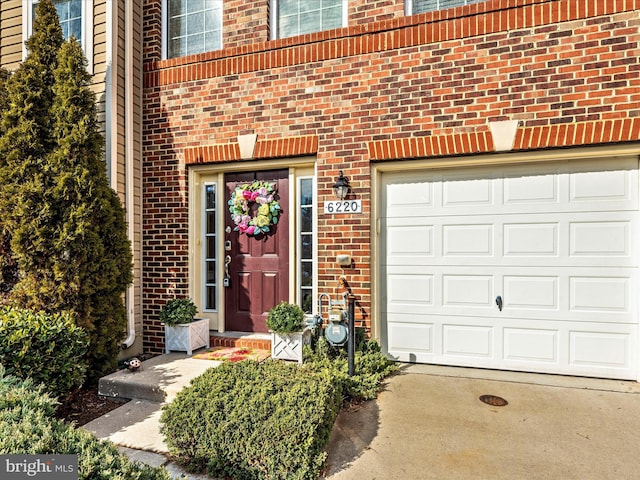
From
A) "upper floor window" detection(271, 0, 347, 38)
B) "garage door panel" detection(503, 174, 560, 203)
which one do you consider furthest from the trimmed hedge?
"upper floor window" detection(271, 0, 347, 38)

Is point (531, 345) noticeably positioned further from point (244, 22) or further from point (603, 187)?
point (244, 22)

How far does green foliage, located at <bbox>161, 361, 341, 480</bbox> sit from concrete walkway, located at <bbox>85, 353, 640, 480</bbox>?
0.17 m

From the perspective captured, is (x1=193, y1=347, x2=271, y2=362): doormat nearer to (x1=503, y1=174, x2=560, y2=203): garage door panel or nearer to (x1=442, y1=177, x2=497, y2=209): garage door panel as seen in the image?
(x1=442, y1=177, x2=497, y2=209): garage door panel

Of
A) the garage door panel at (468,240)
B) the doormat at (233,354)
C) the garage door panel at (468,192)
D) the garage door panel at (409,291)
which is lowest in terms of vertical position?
the doormat at (233,354)

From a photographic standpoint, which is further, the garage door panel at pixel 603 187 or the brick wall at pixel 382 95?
the garage door panel at pixel 603 187

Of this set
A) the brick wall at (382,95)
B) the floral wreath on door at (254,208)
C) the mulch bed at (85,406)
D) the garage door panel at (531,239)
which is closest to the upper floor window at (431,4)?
the brick wall at (382,95)

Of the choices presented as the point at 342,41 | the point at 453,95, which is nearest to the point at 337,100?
the point at 342,41

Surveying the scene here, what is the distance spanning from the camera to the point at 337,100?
4.16 meters

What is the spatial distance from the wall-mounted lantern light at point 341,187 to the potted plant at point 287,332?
1.29 metres

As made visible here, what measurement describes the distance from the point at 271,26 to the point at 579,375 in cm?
501

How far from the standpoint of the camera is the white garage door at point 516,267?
11.9 ft

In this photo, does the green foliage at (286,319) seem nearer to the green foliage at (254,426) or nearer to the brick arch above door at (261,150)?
the green foliage at (254,426)

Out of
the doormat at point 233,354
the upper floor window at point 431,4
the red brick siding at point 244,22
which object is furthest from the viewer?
the red brick siding at point 244,22

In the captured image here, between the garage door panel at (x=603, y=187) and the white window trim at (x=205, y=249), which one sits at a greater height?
the garage door panel at (x=603, y=187)
